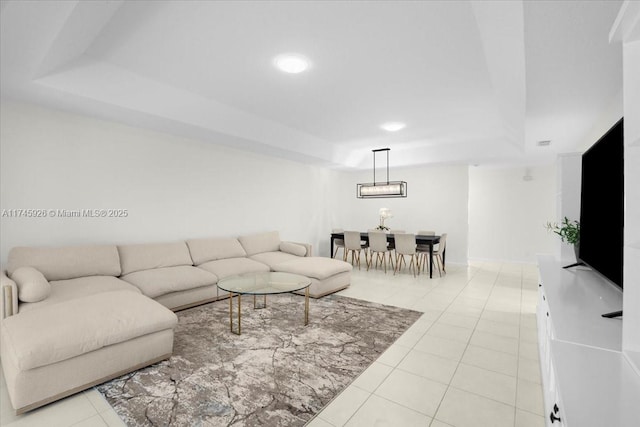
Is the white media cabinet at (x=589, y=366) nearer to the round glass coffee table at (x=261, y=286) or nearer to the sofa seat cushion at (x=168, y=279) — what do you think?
the round glass coffee table at (x=261, y=286)

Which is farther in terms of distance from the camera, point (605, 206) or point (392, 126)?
point (392, 126)

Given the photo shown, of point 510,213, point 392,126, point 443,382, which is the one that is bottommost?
point 443,382

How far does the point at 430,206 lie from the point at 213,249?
193 inches

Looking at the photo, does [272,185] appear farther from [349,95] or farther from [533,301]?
[533,301]

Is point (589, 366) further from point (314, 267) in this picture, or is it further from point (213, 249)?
point (213, 249)

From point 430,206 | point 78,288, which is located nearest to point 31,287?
point 78,288

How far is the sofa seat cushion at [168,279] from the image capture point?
3.33 metres

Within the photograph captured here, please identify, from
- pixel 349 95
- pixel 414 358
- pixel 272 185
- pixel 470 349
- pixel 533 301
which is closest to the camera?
pixel 414 358

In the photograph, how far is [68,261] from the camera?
325 cm

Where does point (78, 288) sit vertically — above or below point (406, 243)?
below

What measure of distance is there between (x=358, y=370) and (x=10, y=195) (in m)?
3.80

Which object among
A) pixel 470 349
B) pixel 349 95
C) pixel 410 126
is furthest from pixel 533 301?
pixel 349 95

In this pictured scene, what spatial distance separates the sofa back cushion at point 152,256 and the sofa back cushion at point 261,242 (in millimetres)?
1084

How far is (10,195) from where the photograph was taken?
10.3 ft
